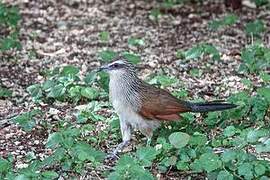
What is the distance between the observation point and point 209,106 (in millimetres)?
5422

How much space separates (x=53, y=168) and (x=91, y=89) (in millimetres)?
1370

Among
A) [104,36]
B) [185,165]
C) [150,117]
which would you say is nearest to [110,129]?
[150,117]

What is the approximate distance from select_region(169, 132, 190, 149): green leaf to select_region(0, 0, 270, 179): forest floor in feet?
2.57

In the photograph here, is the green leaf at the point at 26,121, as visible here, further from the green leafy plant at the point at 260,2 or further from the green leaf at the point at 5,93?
the green leafy plant at the point at 260,2

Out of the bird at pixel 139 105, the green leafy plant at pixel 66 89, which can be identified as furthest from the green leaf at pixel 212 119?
the green leafy plant at pixel 66 89

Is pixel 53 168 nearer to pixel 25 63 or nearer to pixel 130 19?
pixel 25 63

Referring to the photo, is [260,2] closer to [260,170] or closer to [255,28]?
[255,28]

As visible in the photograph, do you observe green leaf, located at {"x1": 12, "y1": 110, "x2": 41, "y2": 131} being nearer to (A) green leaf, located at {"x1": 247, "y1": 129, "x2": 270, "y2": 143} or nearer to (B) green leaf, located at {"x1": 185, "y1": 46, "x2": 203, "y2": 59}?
(A) green leaf, located at {"x1": 247, "y1": 129, "x2": 270, "y2": 143}

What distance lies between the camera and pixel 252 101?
18.5 feet

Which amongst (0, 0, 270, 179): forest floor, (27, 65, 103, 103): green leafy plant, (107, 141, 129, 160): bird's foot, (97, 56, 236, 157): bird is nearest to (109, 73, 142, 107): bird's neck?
(97, 56, 236, 157): bird

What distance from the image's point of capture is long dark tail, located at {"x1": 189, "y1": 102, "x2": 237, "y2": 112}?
5363mm

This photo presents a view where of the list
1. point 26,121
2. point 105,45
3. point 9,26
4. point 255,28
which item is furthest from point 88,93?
point 255,28

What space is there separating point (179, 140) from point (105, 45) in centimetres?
338

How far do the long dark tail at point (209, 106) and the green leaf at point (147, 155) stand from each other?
77cm
